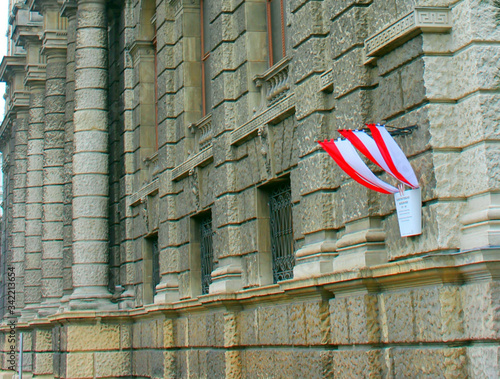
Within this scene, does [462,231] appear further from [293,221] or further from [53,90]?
[53,90]

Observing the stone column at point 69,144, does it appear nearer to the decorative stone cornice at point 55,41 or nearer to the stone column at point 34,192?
the decorative stone cornice at point 55,41

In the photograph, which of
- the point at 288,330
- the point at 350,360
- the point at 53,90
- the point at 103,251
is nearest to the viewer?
the point at 350,360

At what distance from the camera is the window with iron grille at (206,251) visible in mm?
17766

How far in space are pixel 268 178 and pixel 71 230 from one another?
12326 mm

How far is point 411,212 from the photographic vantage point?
9.84 m

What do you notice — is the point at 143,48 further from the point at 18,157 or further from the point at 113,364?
the point at 18,157

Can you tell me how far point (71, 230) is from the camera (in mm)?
25406

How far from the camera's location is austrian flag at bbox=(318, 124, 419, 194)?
994 cm

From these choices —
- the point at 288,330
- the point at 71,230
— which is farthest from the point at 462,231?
the point at 71,230

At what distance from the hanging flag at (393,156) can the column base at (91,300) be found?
1373 cm

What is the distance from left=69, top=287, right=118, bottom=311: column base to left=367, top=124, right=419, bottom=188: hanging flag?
13.7 m

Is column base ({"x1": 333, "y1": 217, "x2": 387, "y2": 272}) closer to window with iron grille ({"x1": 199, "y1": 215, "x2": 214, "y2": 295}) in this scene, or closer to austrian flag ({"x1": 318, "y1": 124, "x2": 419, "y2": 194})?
austrian flag ({"x1": 318, "y1": 124, "x2": 419, "y2": 194})

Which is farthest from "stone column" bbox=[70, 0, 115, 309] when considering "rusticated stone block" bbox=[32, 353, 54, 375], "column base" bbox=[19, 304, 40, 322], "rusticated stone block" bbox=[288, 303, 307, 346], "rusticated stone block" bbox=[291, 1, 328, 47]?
"rusticated stone block" bbox=[291, 1, 328, 47]

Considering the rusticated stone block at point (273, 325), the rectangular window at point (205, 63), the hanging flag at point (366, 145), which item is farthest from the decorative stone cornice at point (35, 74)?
the hanging flag at point (366, 145)
